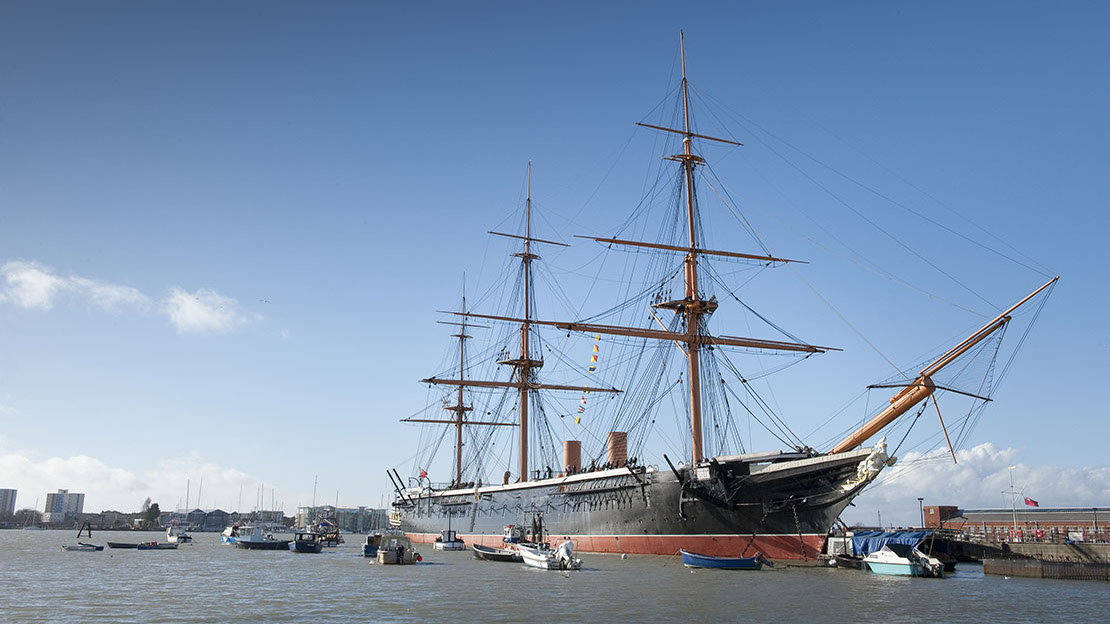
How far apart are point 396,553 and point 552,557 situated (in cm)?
1291

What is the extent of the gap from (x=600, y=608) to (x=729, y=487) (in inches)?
690

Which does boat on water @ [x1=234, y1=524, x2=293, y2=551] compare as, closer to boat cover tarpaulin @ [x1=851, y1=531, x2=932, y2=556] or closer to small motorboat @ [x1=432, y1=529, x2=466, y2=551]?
small motorboat @ [x1=432, y1=529, x2=466, y2=551]

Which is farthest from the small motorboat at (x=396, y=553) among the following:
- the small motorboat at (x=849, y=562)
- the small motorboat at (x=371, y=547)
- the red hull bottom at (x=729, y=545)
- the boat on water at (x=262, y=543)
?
the boat on water at (x=262, y=543)

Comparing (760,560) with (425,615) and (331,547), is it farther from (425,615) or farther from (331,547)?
(331,547)

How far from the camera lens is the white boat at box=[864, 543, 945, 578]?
38.7 m

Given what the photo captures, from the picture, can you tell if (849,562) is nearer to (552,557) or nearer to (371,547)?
(552,557)

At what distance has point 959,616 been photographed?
2459cm

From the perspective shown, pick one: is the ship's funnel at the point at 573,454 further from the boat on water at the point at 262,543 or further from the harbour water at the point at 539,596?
the boat on water at the point at 262,543

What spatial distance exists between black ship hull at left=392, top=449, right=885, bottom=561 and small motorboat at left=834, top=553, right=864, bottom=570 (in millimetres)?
1120

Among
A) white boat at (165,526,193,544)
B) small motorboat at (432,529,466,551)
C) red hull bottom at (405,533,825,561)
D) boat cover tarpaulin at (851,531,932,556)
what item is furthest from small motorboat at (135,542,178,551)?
boat cover tarpaulin at (851,531,932,556)

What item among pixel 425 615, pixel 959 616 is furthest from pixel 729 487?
pixel 425 615

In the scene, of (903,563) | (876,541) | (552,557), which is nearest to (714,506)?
(876,541)

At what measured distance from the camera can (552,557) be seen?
135 ft

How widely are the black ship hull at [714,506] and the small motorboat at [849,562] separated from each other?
1120mm
